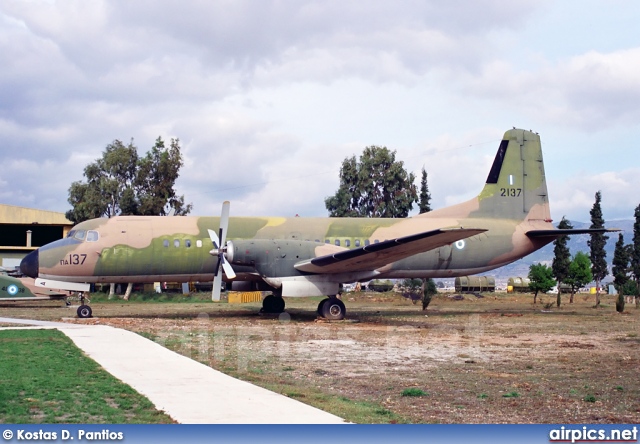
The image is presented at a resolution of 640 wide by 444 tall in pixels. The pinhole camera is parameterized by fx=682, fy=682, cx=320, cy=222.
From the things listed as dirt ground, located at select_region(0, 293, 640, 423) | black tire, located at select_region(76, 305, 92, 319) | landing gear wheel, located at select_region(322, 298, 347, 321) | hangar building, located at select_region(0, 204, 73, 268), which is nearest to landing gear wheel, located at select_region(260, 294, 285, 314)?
dirt ground, located at select_region(0, 293, 640, 423)

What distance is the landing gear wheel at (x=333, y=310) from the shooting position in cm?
2459

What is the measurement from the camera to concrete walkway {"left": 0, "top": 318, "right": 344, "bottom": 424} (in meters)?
8.45

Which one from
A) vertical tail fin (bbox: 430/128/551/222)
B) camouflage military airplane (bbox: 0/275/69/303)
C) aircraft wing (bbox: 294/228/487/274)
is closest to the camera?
aircraft wing (bbox: 294/228/487/274)

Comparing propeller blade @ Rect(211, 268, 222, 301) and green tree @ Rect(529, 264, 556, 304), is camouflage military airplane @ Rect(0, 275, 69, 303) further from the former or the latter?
green tree @ Rect(529, 264, 556, 304)

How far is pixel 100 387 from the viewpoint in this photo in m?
10.4

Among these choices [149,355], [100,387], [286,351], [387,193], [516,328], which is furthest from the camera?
[387,193]

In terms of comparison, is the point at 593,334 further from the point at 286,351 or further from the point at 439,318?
the point at 286,351

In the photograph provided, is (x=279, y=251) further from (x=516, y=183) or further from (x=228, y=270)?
(x=516, y=183)

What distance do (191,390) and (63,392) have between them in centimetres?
186

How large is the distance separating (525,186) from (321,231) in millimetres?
9324

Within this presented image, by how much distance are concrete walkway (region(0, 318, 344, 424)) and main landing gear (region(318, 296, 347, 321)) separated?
31.2ft

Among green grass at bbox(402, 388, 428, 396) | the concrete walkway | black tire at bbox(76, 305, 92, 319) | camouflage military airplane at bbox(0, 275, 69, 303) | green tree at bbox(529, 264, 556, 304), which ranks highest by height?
green tree at bbox(529, 264, 556, 304)

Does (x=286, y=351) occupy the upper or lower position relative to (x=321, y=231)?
lower

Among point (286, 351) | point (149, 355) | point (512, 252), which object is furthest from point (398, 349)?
point (512, 252)
